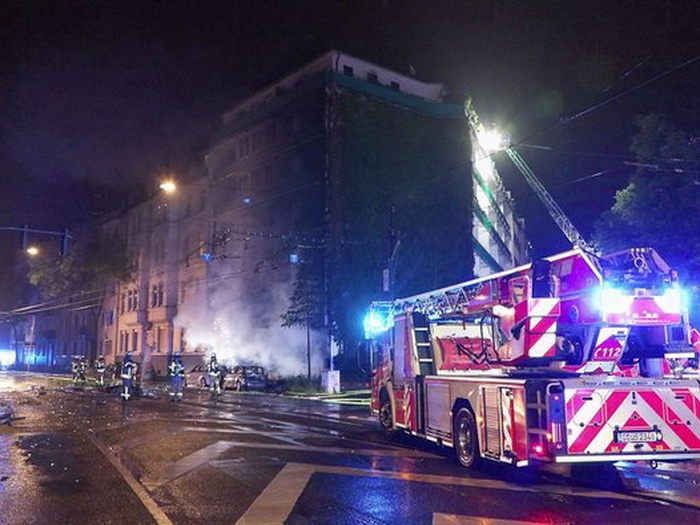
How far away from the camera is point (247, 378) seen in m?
Result: 30.3

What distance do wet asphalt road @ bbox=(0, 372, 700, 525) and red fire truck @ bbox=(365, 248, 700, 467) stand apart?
1.86 ft

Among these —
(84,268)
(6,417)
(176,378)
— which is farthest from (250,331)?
(84,268)

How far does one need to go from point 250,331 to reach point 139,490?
1172 inches

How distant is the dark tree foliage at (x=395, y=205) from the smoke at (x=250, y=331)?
3135mm

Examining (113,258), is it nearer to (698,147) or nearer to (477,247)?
(477,247)

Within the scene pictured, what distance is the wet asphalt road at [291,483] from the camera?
6.45 meters

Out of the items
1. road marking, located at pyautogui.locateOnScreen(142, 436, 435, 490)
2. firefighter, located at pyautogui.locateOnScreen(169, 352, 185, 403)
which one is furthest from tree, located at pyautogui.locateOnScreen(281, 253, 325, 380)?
road marking, located at pyautogui.locateOnScreen(142, 436, 435, 490)

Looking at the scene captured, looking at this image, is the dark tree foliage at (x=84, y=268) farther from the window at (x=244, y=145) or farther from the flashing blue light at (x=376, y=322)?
the flashing blue light at (x=376, y=322)

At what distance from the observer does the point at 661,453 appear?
25.7 ft

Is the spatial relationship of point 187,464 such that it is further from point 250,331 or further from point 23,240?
point 250,331

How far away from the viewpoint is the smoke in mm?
33625

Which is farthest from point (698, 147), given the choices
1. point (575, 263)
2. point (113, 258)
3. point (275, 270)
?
point (113, 258)

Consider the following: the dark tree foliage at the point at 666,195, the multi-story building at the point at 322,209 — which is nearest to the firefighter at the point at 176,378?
the multi-story building at the point at 322,209

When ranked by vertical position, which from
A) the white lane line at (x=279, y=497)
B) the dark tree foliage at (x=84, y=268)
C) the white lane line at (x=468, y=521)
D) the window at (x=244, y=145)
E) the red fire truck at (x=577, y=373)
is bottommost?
the white lane line at (x=468, y=521)
